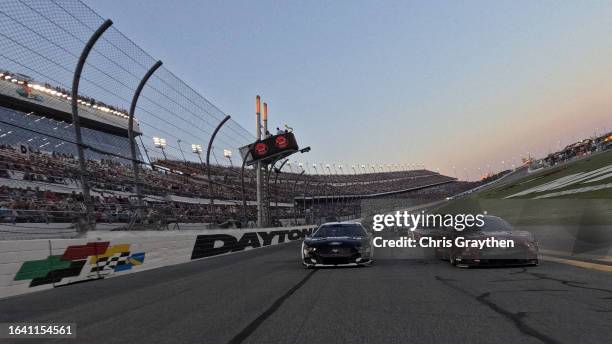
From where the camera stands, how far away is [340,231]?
13039 mm

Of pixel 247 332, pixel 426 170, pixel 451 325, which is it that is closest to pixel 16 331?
pixel 247 332

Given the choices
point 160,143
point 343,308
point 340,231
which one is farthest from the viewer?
point 160,143

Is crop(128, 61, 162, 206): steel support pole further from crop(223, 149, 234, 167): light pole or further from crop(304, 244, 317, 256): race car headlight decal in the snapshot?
crop(223, 149, 234, 167): light pole

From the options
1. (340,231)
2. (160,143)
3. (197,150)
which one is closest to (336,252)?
(340,231)

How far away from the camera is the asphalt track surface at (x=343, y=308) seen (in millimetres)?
4652

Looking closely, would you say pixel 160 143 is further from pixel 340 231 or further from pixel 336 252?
pixel 336 252

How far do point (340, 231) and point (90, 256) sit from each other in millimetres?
5854

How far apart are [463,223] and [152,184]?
335 inches

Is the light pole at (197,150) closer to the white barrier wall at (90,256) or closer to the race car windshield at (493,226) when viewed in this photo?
the white barrier wall at (90,256)

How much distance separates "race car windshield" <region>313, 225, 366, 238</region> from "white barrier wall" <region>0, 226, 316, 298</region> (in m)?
4.48

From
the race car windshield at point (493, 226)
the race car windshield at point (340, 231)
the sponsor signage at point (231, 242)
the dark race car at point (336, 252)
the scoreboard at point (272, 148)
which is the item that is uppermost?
the scoreboard at point (272, 148)

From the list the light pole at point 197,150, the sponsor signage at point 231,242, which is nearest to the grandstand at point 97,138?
the light pole at point 197,150

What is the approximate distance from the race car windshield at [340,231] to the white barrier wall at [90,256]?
4.48 metres

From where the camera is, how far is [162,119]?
15727 mm
